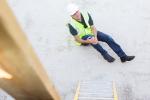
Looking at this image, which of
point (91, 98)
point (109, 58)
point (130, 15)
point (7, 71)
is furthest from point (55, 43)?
point (7, 71)

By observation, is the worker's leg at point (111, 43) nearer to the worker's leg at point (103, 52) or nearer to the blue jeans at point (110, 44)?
the blue jeans at point (110, 44)

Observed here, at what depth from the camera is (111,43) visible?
6879 millimetres

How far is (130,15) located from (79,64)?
1859 mm

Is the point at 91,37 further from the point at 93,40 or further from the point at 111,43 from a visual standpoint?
the point at 111,43

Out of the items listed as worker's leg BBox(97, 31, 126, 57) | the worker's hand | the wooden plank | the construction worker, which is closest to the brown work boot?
the construction worker

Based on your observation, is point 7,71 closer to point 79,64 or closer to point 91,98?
point 91,98

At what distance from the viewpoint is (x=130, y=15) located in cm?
773

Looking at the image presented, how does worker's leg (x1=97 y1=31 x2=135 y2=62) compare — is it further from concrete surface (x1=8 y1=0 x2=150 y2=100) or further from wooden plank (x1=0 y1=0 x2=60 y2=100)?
wooden plank (x1=0 y1=0 x2=60 y2=100)

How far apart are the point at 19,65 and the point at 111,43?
562 cm

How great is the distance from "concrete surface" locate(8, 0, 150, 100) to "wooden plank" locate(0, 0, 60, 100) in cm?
488

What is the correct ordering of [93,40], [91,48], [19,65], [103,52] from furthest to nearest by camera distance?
[91,48] < [103,52] < [93,40] < [19,65]

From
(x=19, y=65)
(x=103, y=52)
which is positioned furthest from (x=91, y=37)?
(x=19, y=65)

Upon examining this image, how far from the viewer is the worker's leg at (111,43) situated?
6.83 m

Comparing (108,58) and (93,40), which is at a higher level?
(93,40)
